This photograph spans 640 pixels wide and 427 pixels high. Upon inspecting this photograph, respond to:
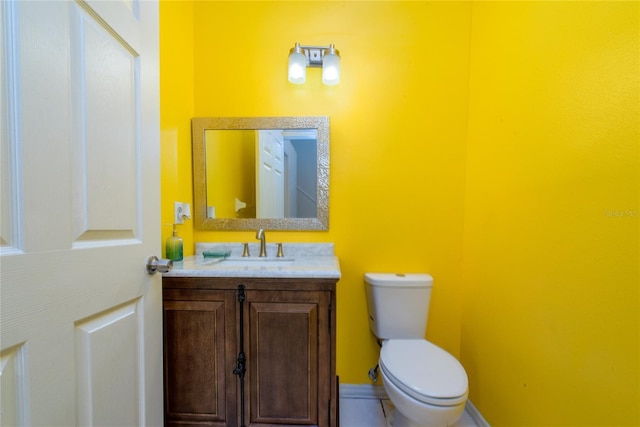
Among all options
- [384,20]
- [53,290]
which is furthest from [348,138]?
[53,290]

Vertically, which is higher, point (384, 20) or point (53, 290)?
point (384, 20)

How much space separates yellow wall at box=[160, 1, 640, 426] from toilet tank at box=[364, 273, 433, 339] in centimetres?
14

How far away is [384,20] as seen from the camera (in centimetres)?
142

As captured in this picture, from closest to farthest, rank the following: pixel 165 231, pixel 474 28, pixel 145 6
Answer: pixel 145 6
pixel 165 231
pixel 474 28

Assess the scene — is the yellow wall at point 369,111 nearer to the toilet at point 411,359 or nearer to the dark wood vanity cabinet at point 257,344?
the toilet at point 411,359

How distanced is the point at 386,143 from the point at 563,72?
76 centimetres

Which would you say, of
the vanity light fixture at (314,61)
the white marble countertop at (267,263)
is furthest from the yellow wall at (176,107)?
the vanity light fixture at (314,61)

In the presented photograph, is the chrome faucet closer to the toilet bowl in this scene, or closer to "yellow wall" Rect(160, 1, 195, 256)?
"yellow wall" Rect(160, 1, 195, 256)

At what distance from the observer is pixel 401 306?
52.4 inches

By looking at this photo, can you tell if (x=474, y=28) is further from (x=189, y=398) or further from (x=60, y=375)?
(x=189, y=398)

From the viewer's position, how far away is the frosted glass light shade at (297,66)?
135 cm

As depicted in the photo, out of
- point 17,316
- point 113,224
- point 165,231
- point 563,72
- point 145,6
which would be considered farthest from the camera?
point 165,231

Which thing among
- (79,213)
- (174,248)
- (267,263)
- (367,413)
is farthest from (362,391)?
(79,213)

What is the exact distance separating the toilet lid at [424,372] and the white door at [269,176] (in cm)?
93
